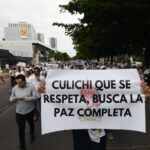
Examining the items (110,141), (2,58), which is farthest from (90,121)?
(2,58)

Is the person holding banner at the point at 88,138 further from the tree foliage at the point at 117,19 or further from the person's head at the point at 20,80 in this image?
the tree foliage at the point at 117,19

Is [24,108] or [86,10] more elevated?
[86,10]

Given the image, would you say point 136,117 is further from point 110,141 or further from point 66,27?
point 66,27

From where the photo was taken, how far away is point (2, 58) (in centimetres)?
9456

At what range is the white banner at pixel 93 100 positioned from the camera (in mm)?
5562

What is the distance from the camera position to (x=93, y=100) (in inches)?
220

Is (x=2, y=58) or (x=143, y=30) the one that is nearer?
(x=143, y=30)

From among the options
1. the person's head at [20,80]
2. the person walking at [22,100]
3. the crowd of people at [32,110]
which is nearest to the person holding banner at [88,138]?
the crowd of people at [32,110]

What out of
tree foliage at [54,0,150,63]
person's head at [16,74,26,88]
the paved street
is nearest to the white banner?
person's head at [16,74,26,88]

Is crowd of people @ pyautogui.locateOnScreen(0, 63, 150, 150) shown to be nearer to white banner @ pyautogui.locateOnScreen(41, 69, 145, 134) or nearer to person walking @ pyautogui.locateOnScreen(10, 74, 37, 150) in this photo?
person walking @ pyautogui.locateOnScreen(10, 74, 37, 150)

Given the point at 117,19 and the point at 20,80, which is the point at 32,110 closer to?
the point at 20,80

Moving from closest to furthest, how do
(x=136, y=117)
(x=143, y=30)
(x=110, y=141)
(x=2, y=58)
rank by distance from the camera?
(x=136, y=117)
(x=110, y=141)
(x=143, y=30)
(x=2, y=58)

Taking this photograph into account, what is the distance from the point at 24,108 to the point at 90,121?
3.13 meters

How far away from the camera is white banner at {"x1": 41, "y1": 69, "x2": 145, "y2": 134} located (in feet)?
18.2
